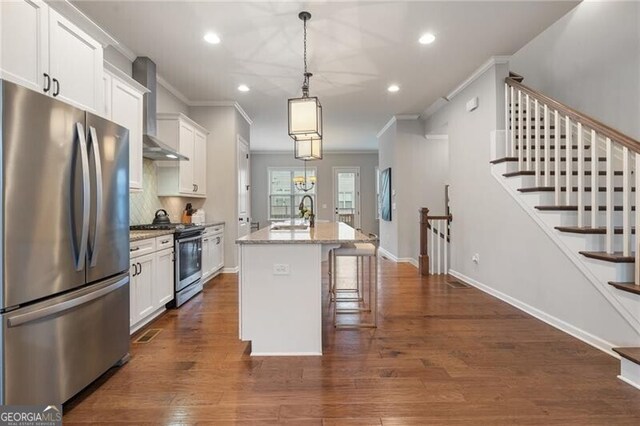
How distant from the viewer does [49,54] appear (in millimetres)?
1965

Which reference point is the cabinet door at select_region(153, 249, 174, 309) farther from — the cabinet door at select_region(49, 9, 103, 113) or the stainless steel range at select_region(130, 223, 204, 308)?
the cabinet door at select_region(49, 9, 103, 113)

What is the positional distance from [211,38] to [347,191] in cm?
681

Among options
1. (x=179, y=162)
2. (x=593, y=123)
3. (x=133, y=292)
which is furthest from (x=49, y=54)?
(x=593, y=123)

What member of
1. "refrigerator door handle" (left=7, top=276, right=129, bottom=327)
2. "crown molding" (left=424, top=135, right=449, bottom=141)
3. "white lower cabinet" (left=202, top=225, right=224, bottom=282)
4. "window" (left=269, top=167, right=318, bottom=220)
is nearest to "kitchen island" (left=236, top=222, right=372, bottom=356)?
"refrigerator door handle" (left=7, top=276, right=129, bottom=327)

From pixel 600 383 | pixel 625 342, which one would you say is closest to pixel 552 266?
pixel 625 342

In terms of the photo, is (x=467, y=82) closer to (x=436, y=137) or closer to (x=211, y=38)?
(x=436, y=137)

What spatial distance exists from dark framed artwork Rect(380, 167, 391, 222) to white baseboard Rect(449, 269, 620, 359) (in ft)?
9.20

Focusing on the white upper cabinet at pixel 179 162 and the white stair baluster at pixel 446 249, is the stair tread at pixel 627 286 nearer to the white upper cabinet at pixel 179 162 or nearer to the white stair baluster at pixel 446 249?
the white stair baluster at pixel 446 249

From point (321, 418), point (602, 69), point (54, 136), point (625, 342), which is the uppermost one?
point (602, 69)

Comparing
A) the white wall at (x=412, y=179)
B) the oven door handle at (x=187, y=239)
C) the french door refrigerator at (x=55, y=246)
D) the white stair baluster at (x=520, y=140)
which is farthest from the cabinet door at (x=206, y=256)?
the white stair baluster at (x=520, y=140)

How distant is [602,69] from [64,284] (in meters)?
5.29

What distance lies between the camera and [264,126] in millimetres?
6891

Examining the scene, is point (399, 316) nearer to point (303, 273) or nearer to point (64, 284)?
point (303, 273)

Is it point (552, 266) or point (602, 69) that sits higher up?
point (602, 69)
